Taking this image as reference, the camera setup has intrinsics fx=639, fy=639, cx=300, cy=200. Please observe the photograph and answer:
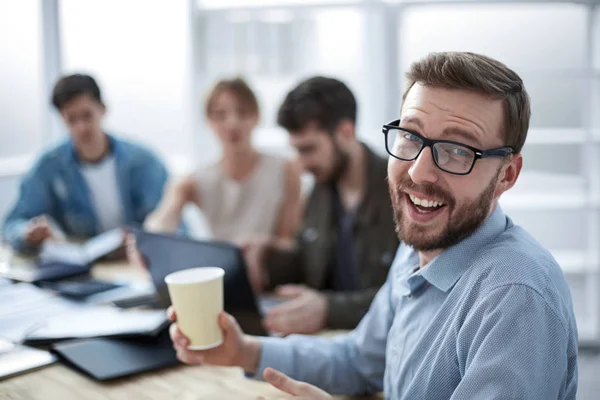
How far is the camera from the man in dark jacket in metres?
1.83

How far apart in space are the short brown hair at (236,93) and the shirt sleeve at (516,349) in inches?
68.1

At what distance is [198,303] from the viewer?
1.06m

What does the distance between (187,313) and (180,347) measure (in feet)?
0.31

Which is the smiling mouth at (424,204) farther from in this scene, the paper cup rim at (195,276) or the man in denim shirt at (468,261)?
the paper cup rim at (195,276)

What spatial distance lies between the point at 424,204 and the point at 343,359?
42 cm

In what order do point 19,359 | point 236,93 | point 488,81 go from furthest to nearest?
1. point 236,93
2. point 19,359
3. point 488,81

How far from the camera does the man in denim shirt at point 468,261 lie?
83cm

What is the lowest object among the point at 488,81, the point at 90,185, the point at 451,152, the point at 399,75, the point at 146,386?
the point at 146,386

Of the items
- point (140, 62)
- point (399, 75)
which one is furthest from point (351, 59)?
point (140, 62)

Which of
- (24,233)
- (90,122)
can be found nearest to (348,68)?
(90,122)

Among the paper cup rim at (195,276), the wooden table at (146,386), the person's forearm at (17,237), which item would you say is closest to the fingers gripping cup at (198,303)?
the paper cup rim at (195,276)

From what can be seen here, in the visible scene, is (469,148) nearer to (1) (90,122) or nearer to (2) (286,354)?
(2) (286,354)

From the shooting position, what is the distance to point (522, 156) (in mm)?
999

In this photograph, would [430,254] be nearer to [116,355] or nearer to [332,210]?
[116,355]
